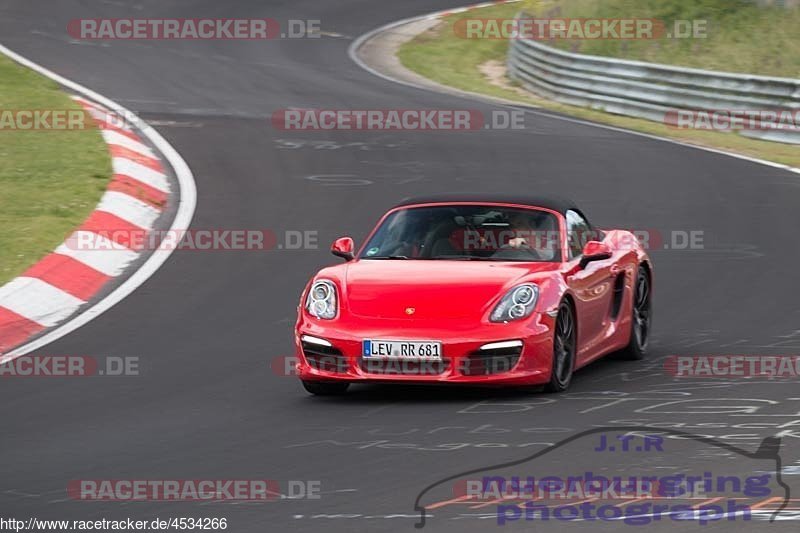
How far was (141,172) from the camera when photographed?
17.1 metres

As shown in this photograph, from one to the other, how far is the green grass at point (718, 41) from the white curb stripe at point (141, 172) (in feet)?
40.5

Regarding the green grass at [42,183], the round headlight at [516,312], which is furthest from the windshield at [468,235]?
the green grass at [42,183]

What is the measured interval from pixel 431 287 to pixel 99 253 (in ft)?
16.7

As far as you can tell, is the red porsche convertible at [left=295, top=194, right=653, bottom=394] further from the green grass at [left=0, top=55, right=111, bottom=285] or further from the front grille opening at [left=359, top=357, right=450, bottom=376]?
the green grass at [left=0, top=55, right=111, bottom=285]

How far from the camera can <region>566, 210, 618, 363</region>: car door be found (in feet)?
33.1

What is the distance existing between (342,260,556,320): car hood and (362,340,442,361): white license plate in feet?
0.67

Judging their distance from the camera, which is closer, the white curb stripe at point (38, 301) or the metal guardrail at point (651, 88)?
the white curb stripe at point (38, 301)

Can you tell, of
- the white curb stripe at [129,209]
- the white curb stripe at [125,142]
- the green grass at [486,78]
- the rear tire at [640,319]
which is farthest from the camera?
the green grass at [486,78]

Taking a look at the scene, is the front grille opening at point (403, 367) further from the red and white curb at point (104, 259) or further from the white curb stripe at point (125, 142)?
the white curb stripe at point (125, 142)

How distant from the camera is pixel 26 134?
1844 cm

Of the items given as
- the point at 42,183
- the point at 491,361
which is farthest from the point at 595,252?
the point at 42,183

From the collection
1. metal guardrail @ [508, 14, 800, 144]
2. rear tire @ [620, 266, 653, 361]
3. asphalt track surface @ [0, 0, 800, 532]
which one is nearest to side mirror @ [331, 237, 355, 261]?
asphalt track surface @ [0, 0, 800, 532]

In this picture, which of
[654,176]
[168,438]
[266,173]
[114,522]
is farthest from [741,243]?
[114,522]

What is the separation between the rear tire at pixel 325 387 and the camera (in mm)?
9595
